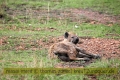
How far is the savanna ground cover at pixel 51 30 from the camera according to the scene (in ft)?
22.6

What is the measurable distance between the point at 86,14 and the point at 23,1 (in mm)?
2791

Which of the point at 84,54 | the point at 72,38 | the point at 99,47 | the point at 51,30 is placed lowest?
the point at 51,30

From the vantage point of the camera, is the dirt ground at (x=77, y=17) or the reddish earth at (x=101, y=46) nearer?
the reddish earth at (x=101, y=46)

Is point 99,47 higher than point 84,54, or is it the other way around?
point 84,54

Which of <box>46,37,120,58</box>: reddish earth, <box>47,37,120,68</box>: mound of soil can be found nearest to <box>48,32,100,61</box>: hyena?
<box>47,37,120,68</box>: mound of soil

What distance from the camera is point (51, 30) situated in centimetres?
1027

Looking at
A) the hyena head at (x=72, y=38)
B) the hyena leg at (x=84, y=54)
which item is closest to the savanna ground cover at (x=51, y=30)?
the hyena leg at (x=84, y=54)

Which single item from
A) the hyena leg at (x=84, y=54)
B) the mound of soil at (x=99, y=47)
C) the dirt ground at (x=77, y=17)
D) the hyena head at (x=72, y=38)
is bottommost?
the dirt ground at (x=77, y=17)

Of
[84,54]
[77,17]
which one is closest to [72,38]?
[84,54]

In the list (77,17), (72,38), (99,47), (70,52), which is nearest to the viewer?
(70,52)

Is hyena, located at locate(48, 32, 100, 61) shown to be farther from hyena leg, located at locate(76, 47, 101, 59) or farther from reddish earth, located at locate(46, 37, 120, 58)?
reddish earth, located at locate(46, 37, 120, 58)

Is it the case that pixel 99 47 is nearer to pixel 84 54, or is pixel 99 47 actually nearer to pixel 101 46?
pixel 101 46

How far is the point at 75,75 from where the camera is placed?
6.16m

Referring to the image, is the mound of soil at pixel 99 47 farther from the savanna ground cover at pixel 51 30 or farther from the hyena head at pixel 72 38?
the hyena head at pixel 72 38
